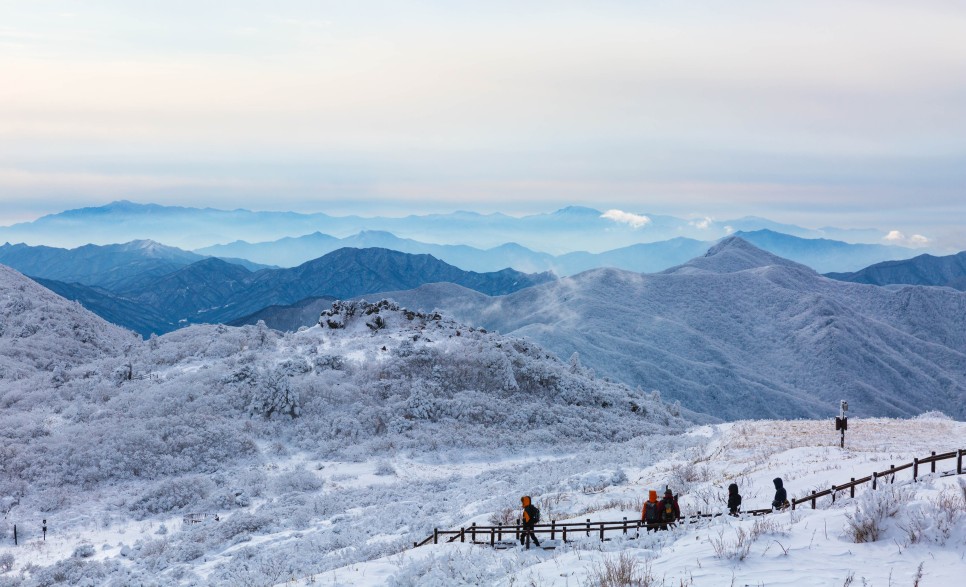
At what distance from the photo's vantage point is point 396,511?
25.0 meters

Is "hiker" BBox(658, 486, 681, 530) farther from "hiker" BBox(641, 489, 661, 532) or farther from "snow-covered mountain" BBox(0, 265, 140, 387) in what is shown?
"snow-covered mountain" BBox(0, 265, 140, 387)

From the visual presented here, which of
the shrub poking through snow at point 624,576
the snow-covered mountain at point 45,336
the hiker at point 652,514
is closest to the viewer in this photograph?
the shrub poking through snow at point 624,576

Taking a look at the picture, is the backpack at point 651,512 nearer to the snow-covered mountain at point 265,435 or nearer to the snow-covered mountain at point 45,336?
the snow-covered mountain at point 265,435

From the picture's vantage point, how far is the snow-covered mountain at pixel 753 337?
361 feet

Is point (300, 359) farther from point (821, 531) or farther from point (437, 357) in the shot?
point (821, 531)

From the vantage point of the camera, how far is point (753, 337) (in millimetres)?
146375

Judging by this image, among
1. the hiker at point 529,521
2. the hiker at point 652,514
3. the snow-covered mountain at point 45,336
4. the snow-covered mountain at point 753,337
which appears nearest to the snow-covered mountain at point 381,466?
the snow-covered mountain at point 45,336

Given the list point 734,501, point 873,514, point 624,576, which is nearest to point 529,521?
point 734,501

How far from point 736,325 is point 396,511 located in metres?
141

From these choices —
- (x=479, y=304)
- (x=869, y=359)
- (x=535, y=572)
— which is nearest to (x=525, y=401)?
(x=535, y=572)

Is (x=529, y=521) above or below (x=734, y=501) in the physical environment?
below

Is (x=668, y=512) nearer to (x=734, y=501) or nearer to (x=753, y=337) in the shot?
(x=734, y=501)

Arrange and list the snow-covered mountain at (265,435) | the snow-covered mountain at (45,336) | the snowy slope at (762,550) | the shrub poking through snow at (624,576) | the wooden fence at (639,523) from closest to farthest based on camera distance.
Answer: the snowy slope at (762,550), the shrub poking through snow at (624,576), the wooden fence at (639,523), the snow-covered mountain at (265,435), the snow-covered mountain at (45,336)

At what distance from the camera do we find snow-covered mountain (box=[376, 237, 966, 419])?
11000cm
